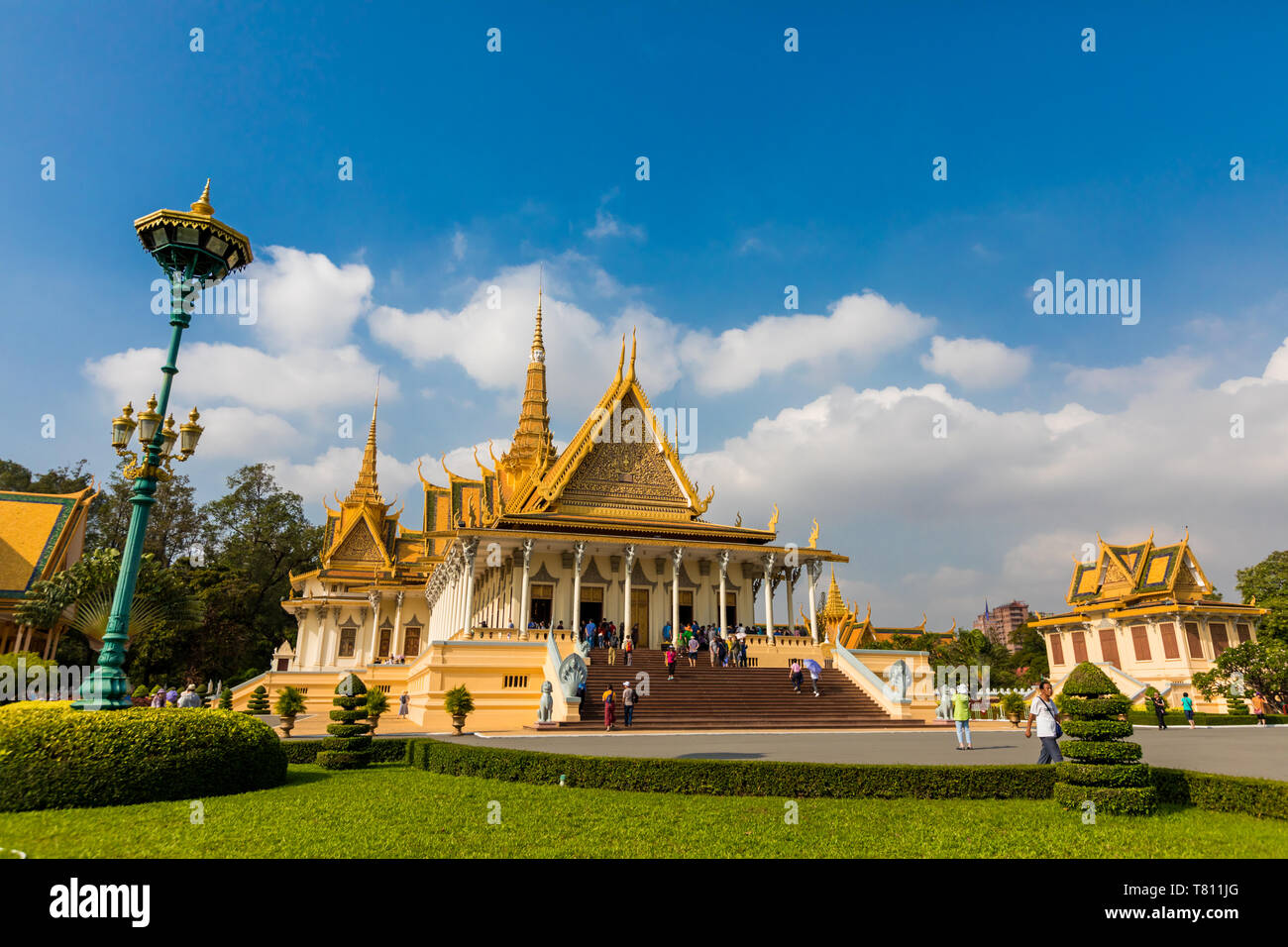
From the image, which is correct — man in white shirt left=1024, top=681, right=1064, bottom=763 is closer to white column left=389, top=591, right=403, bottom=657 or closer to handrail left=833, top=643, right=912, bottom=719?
handrail left=833, top=643, right=912, bottom=719

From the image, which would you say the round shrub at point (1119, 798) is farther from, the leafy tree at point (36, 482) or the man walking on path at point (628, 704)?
the leafy tree at point (36, 482)

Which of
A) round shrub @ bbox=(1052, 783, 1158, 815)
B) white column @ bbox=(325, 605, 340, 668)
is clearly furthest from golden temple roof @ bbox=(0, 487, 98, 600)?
round shrub @ bbox=(1052, 783, 1158, 815)

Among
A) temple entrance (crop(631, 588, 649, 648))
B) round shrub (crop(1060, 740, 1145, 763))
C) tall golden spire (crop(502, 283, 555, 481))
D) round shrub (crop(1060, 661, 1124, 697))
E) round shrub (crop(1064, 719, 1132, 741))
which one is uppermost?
tall golden spire (crop(502, 283, 555, 481))

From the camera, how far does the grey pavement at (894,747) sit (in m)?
11.3

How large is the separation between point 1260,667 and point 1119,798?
26.7m

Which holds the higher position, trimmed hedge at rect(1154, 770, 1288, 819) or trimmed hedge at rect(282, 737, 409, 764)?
trimmed hedge at rect(1154, 770, 1288, 819)

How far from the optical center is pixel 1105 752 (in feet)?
25.6

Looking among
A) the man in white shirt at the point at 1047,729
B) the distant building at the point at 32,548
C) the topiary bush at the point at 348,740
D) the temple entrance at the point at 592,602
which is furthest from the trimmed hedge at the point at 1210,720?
the distant building at the point at 32,548

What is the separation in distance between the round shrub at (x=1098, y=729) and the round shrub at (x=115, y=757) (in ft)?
32.8

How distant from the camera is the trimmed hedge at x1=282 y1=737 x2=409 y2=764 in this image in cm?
1320

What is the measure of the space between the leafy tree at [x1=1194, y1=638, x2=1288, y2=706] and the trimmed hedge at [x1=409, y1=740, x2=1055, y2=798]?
25.2 meters
